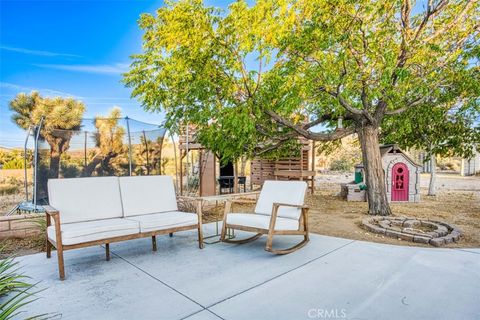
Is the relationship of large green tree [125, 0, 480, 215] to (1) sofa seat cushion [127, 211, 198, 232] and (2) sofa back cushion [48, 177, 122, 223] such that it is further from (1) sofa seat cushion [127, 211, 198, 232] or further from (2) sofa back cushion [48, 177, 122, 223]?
(2) sofa back cushion [48, 177, 122, 223]

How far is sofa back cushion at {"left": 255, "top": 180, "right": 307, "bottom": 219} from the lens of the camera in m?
4.05

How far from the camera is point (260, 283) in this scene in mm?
2805

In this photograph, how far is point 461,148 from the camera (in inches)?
311

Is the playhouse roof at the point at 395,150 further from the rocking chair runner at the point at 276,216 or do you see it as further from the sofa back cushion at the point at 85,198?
the sofa back cushion at the point at 85,198

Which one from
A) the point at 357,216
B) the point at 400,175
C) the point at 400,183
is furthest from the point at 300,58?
the point at 400,183

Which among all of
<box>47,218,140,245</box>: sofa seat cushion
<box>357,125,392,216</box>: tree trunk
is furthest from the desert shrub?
<box>47,218,140,245</box>: sofa seat cushion

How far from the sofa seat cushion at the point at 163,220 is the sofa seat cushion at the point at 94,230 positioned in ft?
0.37

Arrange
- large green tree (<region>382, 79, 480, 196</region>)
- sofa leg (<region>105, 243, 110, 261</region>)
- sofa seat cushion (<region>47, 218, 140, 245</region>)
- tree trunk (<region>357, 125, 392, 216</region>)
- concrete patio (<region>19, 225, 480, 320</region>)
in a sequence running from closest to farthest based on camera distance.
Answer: concrete patio (<region>19, 225, 480, 320</region>), sofa seat cushion (<region>47, 218, 140, 245</region>), sofa leg (<region>105, 243, 110, 261</region>), tree trunk (<region>357, 125, 392, 216</region>), large green tree (<region>382, 79, 480, 196</region>)

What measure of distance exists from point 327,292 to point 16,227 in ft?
14.3

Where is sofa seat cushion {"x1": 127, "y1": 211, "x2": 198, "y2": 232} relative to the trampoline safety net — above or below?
below

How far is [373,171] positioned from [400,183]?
86.3 inches

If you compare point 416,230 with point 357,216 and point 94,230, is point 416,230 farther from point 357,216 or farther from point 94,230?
point 94,230

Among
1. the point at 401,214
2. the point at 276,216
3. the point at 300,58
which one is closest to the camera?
the point at 276,216

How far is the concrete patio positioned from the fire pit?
417mm
